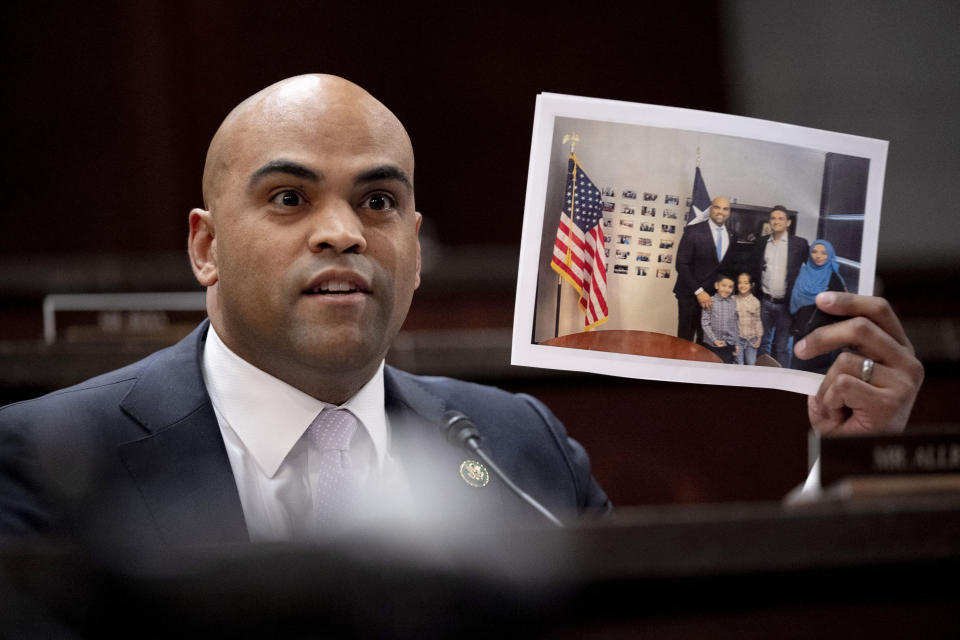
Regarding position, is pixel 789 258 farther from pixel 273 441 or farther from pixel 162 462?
pixel 162 462

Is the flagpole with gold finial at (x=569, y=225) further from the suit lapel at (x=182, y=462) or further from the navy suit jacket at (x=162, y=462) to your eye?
the suit lapel at (x=182, y=462)

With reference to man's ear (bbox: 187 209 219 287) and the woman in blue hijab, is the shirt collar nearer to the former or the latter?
man's ear (bbox: 187 209 219 287)

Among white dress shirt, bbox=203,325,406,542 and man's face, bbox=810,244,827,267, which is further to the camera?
man's face, bbox=810,244,827,267

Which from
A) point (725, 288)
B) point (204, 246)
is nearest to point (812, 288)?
point (725, 288)

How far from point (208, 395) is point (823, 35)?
385 centimetres

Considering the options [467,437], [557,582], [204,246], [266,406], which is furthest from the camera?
[204,246]

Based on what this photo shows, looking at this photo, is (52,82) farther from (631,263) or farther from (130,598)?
(130,598)

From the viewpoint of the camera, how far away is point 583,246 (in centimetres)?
143

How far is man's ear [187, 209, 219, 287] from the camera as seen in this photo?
1517 millimetres

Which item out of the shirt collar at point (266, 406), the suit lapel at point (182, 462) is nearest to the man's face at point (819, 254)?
the shirt collar at point (266, 406)

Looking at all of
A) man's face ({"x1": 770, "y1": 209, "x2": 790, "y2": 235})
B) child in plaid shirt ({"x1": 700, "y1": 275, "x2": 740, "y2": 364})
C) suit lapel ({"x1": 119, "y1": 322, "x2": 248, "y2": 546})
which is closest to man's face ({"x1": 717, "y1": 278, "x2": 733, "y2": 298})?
child in plaid shirt ({"x1": 700, "y1": 275, "x2": 740, "y2": 364})

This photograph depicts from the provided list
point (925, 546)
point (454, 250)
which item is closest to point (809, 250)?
point (925, 546)

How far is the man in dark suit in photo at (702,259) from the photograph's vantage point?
4.73ft

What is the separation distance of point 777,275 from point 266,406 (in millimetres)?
779
